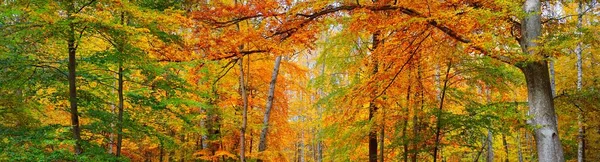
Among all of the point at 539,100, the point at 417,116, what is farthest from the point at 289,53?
the point at 539,100

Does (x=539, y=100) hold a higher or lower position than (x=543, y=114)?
higher

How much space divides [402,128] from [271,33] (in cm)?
441

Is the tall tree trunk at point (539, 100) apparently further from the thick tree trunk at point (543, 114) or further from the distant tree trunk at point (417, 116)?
the distant tree trunk at point (417, 116)

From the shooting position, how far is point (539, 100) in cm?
619

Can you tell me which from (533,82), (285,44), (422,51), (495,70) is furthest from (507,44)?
(285,44)

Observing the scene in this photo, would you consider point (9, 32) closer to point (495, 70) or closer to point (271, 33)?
point (271, 33)

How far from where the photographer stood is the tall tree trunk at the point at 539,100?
6.07 metres

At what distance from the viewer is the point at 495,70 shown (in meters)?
8.25

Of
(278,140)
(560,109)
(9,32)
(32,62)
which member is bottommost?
(278,140)

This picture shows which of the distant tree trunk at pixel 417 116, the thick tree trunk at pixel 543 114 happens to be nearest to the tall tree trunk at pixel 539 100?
the thick tree trunk at pixel 543 114

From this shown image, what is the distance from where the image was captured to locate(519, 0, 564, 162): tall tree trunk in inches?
239

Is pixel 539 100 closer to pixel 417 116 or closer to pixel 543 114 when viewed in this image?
pixel 543 114

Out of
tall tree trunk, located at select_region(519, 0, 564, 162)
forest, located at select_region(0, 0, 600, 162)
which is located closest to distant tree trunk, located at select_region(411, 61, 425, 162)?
forest, located at select_region(0, 0, 600, 162)

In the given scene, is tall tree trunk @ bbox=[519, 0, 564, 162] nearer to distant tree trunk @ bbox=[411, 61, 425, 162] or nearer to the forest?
the forest
